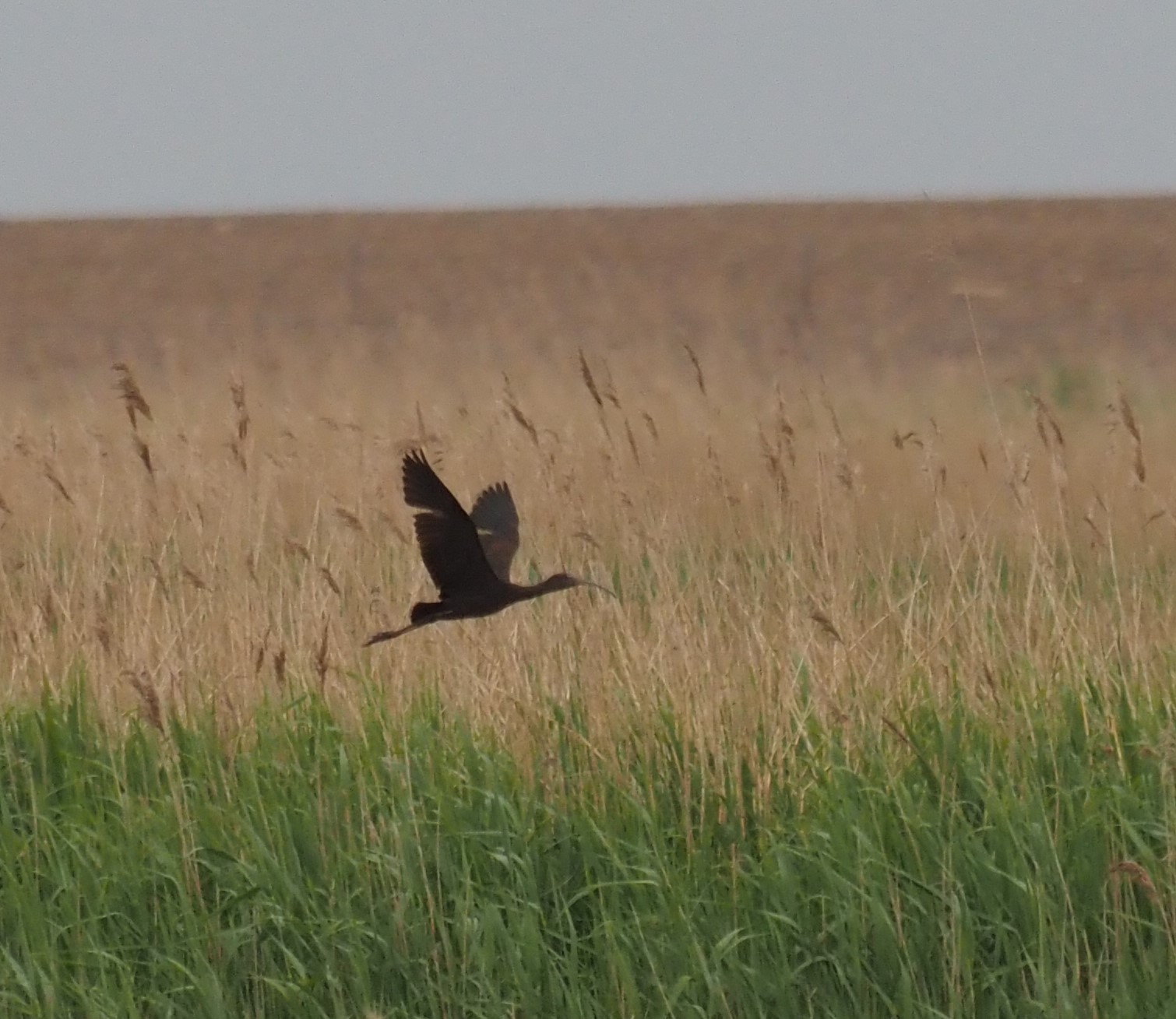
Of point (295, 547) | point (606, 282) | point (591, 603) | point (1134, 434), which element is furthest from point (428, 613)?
point (606, 282)

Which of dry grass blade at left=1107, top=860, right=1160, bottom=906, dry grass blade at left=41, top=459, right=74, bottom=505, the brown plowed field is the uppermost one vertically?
the brown plowed field

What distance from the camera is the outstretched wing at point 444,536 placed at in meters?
3.21

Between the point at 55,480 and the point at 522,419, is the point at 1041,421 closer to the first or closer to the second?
the point at 522,419

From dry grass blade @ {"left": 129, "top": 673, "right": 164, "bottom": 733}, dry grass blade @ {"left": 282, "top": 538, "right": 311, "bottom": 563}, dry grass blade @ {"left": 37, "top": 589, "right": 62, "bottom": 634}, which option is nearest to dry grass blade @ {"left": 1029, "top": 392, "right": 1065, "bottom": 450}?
dry grass blade @ {"left": 282, "top": 538, "right": 311, "bottom": 563}

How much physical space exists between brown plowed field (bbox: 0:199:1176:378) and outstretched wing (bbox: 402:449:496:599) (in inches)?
736

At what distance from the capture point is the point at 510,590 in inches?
140

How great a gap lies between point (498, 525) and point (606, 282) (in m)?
26.0

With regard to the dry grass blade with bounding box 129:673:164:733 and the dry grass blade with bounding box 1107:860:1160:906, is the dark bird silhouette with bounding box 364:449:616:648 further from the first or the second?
the dry grass blade with bounding box 1107:860:1160:906

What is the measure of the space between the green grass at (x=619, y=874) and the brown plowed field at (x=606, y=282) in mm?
18541

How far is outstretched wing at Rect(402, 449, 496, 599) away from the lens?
10.5 ft

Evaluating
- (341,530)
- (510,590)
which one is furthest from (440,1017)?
(341,530)

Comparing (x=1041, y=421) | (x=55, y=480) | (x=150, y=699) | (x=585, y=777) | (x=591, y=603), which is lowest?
(x=585, y=777)

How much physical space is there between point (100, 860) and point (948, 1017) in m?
1.70

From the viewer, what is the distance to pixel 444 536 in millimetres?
3352
